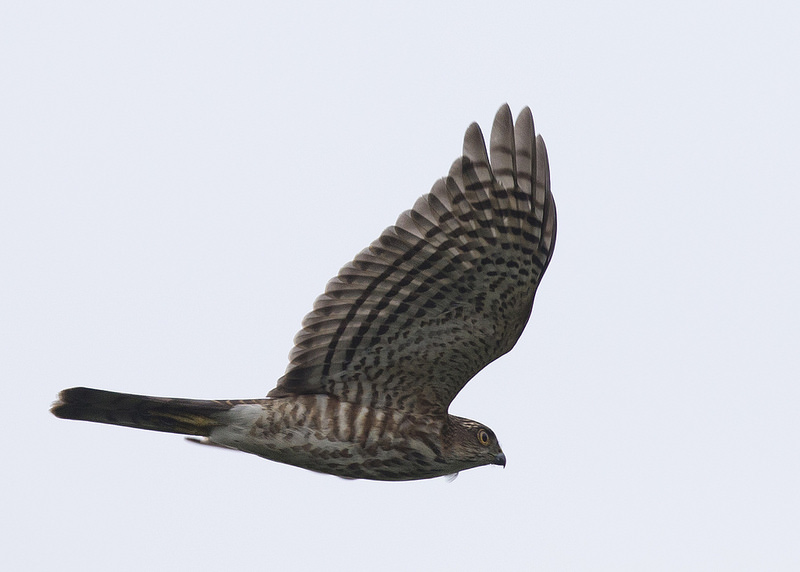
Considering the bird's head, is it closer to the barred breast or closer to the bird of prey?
the bird of prey

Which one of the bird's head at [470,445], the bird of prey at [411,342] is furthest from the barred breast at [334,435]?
the bird's head at [470,445]

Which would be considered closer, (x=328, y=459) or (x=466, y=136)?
(x=466, y=136)

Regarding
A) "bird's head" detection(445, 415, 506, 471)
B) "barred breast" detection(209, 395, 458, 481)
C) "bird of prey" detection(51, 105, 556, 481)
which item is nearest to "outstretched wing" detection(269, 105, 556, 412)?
"bird of prey" detection(51, 105, 556, 481)

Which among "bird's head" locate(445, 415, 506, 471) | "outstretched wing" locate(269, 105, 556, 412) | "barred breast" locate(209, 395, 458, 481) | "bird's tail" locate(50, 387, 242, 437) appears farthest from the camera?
"bird's head" locate(445, 415, 506, 471)

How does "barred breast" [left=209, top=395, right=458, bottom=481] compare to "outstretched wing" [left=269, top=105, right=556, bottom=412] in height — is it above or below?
below

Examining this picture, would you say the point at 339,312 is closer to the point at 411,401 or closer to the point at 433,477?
the point at 411,401

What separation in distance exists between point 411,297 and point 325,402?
1137 mm

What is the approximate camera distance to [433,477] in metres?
8.83

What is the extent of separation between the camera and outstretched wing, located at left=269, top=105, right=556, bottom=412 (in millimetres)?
7863

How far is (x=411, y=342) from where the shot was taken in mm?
8344

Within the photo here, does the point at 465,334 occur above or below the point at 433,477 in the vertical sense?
above

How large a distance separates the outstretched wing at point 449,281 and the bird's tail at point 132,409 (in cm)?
65

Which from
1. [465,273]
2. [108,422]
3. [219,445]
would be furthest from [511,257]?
[108,422]

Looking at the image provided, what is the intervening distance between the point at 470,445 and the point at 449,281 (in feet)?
4.89
